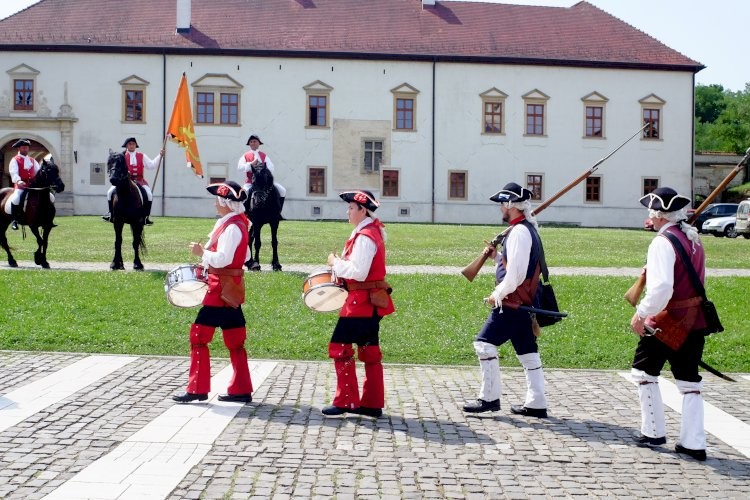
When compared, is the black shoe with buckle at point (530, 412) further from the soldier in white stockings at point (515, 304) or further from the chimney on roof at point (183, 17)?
the chimney on roof at point (183, 17)

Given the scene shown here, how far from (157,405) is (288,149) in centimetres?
4200

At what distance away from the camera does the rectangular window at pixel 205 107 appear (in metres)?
49.5

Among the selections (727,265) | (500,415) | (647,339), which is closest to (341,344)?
(500,415)

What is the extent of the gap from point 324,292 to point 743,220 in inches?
1407

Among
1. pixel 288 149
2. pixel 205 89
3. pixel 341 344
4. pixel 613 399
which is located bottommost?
pixel 613 399

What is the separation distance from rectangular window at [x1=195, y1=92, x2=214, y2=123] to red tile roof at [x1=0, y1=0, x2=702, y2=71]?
2.27m

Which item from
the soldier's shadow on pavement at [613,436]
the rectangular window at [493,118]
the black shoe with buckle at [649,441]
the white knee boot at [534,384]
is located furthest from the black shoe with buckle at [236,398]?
the rectangular window at [493,118]

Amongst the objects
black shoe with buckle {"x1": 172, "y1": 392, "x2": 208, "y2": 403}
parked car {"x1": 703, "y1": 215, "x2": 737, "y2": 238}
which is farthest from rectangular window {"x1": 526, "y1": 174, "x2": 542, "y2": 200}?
black shoe with buckle {"x1": 172, "y1": 392, "x2": 208, "y2": 403}

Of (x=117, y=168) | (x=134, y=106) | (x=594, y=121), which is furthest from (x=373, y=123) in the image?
(x=117, y=168)

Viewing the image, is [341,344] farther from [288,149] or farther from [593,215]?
[593,215]

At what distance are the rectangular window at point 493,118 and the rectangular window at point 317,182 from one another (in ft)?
29.6

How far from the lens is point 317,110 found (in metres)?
49.9

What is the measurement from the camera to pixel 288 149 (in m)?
49.9

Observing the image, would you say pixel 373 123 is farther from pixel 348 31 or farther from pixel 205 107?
pixel 205 107
